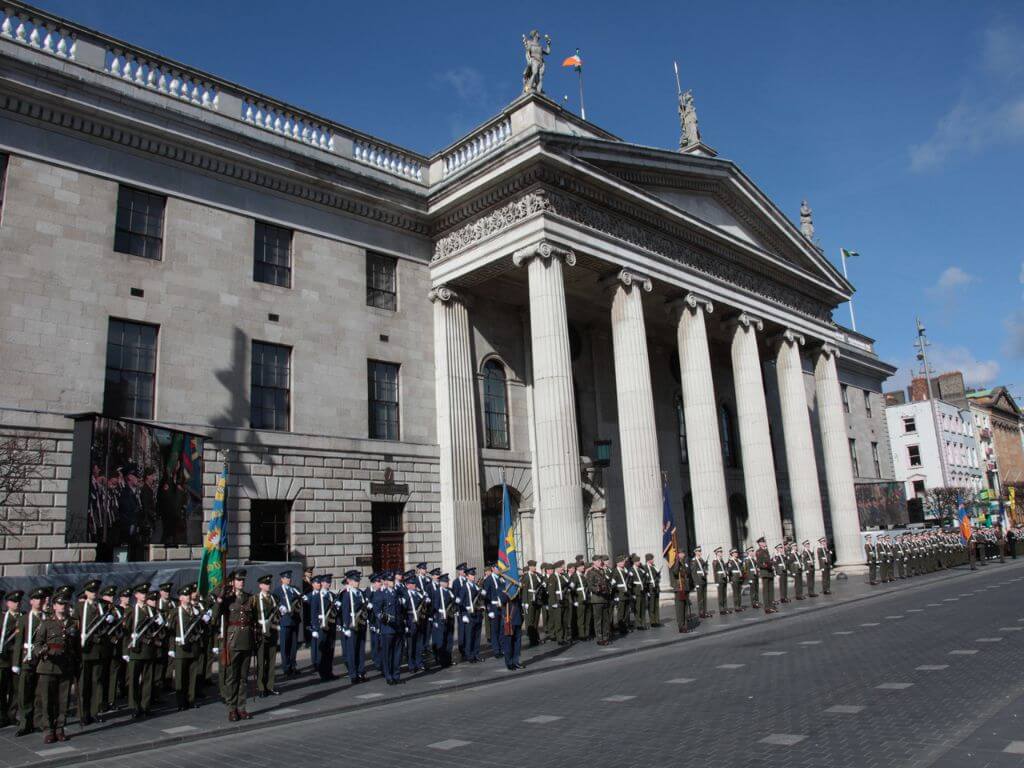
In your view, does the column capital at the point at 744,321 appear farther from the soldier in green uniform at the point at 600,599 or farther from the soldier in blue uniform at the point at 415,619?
the soldier in blue uniform at the point at 415,619

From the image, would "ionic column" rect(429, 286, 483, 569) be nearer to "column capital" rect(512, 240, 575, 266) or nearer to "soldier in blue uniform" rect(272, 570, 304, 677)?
"column capital" rect(512, 240, 575, 266)

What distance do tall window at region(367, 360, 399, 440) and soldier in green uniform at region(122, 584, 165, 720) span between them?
11504mm

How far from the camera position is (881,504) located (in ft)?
145

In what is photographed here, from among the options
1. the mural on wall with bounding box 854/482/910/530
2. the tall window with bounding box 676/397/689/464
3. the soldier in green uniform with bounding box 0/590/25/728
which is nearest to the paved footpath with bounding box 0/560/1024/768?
the soldier in green uniform with bounding box 0/590/25/728

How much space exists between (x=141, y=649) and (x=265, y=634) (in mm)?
1745

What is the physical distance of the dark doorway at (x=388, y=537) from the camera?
2275cm

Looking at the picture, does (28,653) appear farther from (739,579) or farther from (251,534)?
(739,579)

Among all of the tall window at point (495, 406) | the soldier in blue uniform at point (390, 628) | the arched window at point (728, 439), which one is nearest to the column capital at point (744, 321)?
the arched window at point (728, 439)

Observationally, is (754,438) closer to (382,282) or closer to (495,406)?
(495,406)

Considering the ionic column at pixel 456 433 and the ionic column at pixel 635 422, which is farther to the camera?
the ionic column at pixel 635 422

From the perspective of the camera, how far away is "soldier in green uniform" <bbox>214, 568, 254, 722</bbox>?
1093 centimetres

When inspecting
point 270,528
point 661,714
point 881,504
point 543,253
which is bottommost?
point 661,714

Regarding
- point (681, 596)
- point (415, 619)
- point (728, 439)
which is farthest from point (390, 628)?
point (728, 439)

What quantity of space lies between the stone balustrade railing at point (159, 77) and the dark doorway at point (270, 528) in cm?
1039
